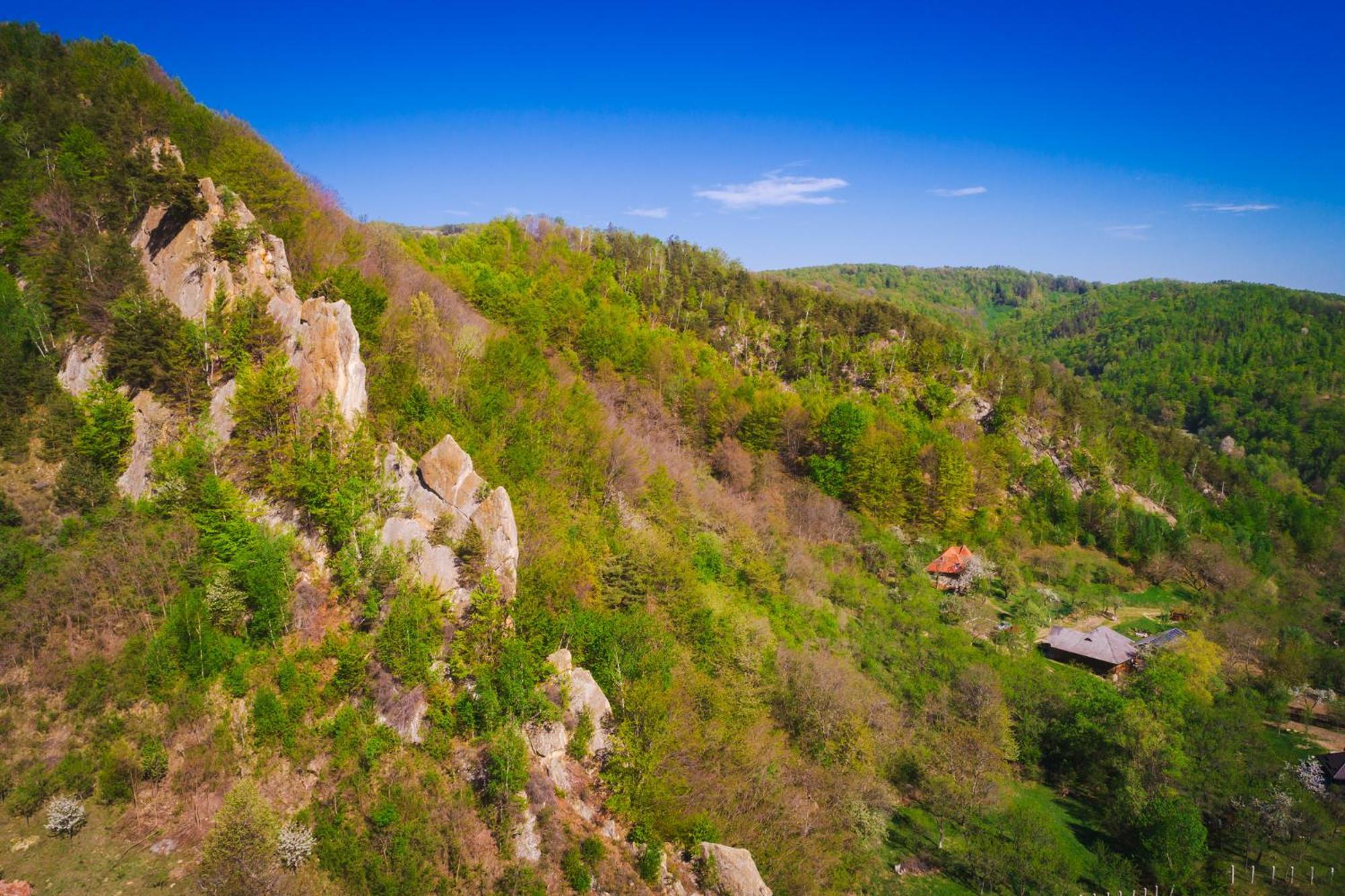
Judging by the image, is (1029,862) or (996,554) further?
(996,554)

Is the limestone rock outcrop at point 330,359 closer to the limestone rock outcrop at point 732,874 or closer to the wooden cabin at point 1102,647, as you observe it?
the limestone rock outcrop at point 732,874

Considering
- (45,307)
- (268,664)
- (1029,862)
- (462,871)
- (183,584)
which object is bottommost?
(1029,862)

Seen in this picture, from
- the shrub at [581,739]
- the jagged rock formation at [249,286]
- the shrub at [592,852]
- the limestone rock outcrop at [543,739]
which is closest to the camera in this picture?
the shrub at [592,852]

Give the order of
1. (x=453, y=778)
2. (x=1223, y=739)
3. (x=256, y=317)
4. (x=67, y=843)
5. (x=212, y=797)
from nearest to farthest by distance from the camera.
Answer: (x=67, y=843), (x=212, y=797), (x=453, y=778), (x=256, y=317), (x=1223, y=739)

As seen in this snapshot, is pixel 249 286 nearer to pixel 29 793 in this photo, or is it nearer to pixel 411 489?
pixel 411 489

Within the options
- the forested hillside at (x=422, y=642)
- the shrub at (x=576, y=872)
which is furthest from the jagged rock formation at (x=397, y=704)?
the shrub at (x=576, y=872)

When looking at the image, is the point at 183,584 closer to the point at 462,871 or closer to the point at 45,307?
the point at 462,871

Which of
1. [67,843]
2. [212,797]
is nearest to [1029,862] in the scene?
[212,797]
